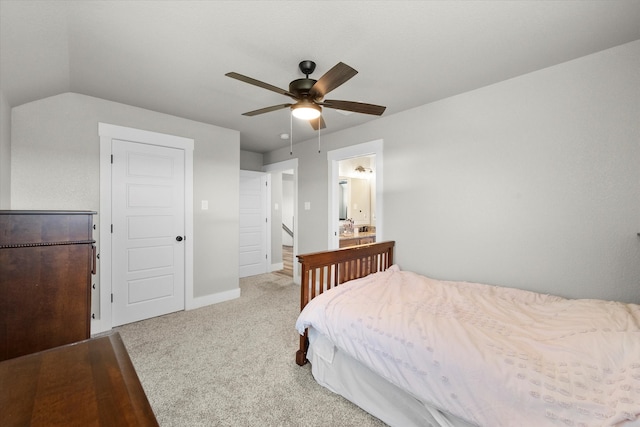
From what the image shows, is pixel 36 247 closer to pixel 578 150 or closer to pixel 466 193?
pixel 466 193

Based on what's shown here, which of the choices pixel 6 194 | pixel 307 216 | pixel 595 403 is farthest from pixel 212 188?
pixel 595 403

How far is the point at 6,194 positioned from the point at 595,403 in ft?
13.1

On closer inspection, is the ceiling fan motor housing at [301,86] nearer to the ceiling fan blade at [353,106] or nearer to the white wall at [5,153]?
the ceiling fan blade at [353,106]

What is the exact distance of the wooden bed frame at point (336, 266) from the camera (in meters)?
2.20

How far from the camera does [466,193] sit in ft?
8.60

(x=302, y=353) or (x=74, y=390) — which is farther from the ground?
(x=74, y=390)

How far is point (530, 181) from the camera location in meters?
2.26

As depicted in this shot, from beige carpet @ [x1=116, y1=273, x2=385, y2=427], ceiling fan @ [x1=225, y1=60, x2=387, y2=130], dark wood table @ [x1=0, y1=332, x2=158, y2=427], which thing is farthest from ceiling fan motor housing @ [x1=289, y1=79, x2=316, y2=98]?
beige carpet @ [x1=116, y1=273, x2=385, y2=427]

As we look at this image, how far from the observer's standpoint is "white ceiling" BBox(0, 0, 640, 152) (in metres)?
1.51

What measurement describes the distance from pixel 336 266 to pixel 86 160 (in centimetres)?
276

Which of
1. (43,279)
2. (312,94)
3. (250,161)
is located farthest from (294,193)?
(43,279)

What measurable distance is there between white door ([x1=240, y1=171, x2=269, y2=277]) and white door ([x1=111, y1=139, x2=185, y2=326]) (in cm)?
165

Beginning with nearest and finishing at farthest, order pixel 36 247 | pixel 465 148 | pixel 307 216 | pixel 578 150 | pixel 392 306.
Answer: pixel 36 247 < pixel 392 306 < pixel 578 150 < pixel 465 148 < pixel 307 216

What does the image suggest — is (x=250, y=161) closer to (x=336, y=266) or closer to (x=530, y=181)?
(x=336, y=266)
